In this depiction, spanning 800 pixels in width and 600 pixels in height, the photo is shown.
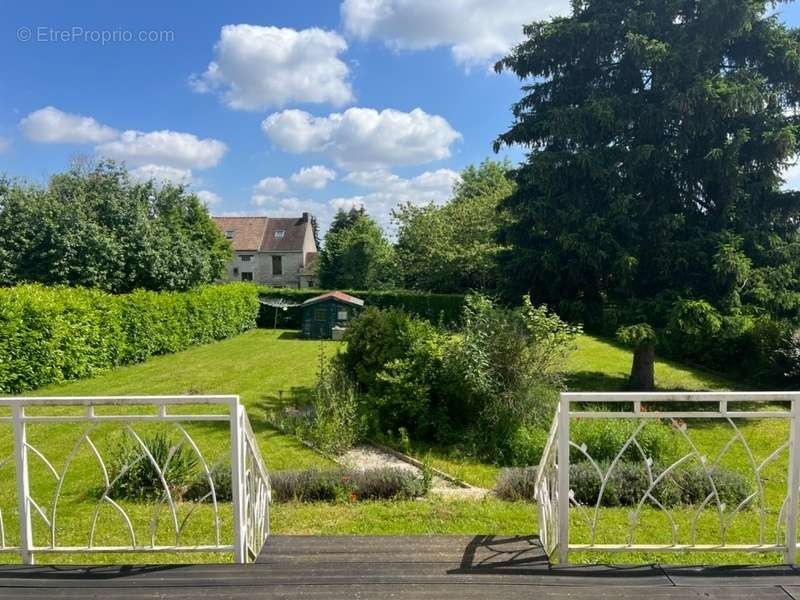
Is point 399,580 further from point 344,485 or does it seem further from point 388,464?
point 388,464

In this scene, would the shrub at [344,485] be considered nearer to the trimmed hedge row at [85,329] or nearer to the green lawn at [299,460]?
the green lawn at [299,460]

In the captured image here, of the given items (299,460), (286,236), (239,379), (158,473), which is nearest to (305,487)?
(299,460)

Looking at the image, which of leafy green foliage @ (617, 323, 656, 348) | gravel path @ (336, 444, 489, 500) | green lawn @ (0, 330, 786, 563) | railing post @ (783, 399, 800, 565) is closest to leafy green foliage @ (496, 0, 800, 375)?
leafy green foliage @ (617, 323, 656, 348)

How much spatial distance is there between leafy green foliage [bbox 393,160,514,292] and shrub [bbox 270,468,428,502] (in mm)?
15500

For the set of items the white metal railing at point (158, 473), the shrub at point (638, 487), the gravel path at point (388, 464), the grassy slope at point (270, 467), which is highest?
the white metal railing at point (158, 473)

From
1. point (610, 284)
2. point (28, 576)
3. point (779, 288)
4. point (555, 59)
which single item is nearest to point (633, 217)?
point (610, 284)

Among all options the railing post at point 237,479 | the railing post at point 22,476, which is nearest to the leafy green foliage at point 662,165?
the railing post at point 237,479

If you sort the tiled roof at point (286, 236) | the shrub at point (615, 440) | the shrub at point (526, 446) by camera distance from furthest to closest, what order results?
the tiled roof at point (286, 236), the shrub at point (526, 446), the shrub at point (615, 440)

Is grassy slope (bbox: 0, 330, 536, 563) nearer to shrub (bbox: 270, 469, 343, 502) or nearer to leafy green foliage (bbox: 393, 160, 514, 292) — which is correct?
shrub (bbox: 270, 469, 343, 502)

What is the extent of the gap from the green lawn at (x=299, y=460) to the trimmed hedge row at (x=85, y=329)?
1.49ft

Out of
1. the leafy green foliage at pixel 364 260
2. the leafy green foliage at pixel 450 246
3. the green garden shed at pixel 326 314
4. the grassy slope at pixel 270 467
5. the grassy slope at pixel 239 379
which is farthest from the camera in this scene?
the leafy green foliage at pixel 364 260

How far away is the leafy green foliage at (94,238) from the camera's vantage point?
1495 centimetres

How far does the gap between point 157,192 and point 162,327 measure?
851 cm

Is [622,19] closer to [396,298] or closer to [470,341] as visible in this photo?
[470,341]
